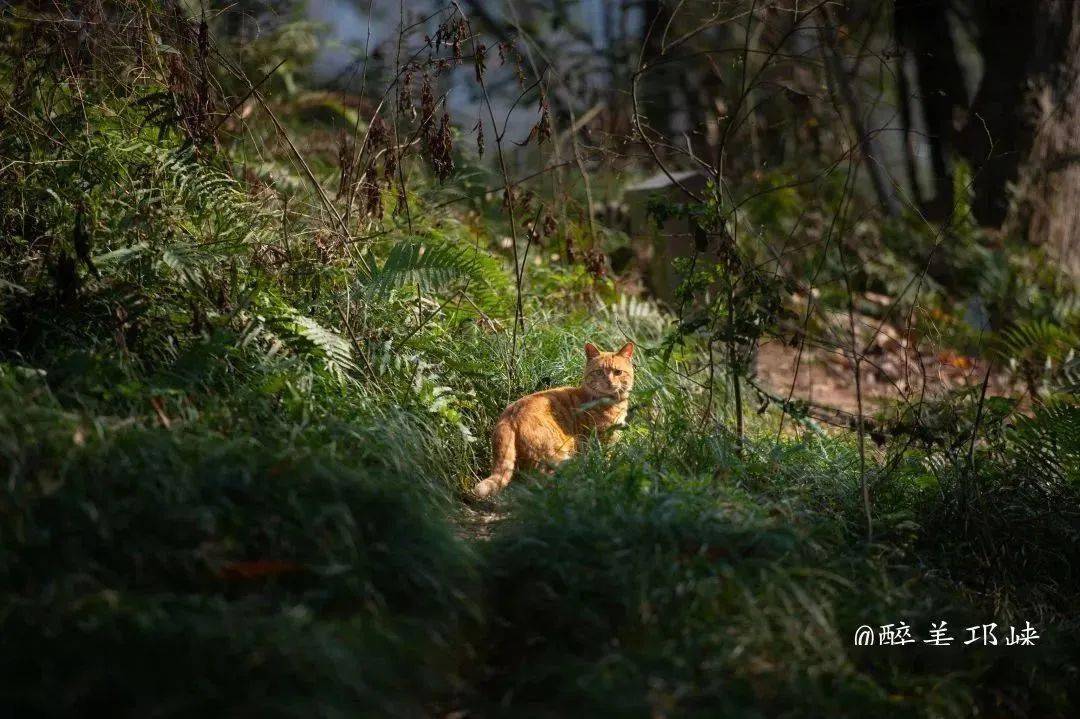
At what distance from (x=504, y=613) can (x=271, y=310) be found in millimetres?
1858

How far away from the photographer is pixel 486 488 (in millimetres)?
3934

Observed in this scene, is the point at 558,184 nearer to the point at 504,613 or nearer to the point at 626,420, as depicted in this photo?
the point at 626,420

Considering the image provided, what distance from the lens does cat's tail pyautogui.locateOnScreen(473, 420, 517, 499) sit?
3951mm

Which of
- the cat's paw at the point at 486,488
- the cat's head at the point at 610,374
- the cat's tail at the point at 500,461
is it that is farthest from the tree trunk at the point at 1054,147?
the cat's paw at the point at 486,488

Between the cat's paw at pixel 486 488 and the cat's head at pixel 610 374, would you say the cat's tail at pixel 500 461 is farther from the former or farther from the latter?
the cat's head at pixel 610 374

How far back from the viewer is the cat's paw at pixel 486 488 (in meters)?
3.93

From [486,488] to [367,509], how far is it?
98cm

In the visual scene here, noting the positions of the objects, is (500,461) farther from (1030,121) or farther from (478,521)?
(1030,121)

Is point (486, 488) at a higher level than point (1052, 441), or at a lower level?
lower

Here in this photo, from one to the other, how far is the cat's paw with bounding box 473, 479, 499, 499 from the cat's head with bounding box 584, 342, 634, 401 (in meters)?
0.81
